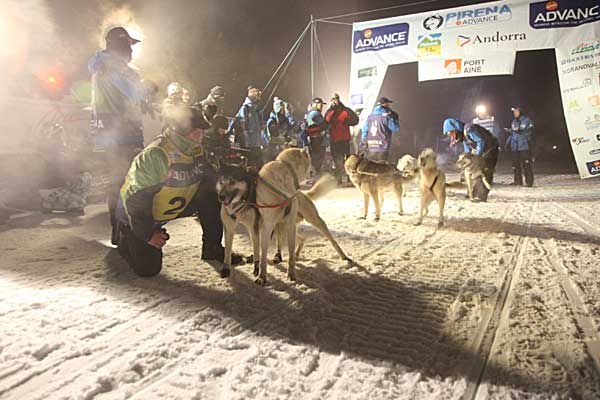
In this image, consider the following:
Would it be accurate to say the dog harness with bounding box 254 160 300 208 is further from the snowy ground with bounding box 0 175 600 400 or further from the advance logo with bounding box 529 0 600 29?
the advance logo with bounding box 529 0 600 29

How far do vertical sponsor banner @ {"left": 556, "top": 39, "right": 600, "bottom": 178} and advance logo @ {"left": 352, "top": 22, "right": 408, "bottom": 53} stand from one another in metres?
3.87

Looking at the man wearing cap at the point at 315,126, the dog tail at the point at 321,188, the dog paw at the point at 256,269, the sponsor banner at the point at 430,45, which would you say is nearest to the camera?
the dog paw at the point at 256,269

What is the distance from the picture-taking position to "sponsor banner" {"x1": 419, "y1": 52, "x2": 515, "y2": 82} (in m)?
9.38

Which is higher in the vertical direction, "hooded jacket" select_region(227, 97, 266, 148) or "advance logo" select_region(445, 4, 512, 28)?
"advance logo" select_region(445, 4, 512, 28)

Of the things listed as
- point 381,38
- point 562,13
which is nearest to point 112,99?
point 381,38

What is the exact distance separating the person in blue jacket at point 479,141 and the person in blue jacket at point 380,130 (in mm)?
1132

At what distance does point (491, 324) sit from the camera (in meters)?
2.40

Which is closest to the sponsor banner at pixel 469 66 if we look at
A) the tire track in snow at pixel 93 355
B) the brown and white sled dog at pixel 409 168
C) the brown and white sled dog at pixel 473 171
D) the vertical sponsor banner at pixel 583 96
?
the vertical sponsor banner at pixel 583 96

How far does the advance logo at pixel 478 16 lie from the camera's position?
30.2ft

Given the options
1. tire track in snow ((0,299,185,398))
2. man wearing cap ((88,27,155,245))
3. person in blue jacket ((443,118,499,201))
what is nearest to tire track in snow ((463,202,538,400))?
tire track in snow ((0,299,185,398))

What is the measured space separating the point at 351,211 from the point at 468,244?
8.63 ft

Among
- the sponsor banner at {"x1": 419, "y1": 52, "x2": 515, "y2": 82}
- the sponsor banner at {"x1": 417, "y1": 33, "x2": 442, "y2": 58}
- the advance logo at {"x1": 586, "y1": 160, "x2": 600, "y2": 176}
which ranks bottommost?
the advance logo at {"x1": 586, "y1": 160, "x2": 600, "y2": 176}

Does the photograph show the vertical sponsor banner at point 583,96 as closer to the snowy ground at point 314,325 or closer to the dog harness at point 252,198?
the snowy ground at point 314,325

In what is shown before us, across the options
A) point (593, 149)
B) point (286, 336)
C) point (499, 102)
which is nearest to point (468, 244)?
point (286, 336)
